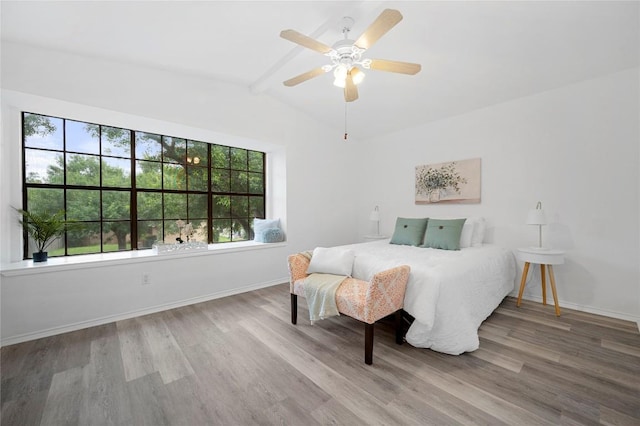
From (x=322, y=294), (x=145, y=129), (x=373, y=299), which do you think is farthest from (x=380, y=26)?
(x=145, y=129)

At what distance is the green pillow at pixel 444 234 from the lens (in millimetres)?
3096

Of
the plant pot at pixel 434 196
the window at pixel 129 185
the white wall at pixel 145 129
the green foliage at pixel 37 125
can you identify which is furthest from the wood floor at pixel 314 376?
the green foliage at pixel 37 125

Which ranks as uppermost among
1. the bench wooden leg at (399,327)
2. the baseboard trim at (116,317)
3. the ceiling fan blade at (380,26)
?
the ceiling fan blade at (380,26)

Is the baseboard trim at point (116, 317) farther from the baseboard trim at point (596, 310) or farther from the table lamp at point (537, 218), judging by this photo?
the baseboard trim at point (596, 310)

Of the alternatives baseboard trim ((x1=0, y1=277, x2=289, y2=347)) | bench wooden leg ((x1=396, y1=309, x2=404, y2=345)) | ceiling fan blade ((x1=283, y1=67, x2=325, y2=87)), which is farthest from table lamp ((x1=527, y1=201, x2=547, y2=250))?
baseboard trim ((x1=0, y1=277, x2=289, y2=347))

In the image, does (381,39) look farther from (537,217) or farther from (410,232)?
(537,217)

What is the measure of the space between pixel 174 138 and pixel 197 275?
189cm

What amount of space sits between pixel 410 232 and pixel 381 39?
7.35ft

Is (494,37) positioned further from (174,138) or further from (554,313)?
(174,138)

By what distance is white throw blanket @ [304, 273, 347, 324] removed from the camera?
218cm

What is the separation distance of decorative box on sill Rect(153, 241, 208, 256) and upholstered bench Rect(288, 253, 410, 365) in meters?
2.03

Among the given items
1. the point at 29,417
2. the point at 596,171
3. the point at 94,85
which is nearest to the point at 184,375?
the point at 29,417

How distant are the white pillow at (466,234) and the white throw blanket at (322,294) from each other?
1.78 meters

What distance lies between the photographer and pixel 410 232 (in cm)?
348
